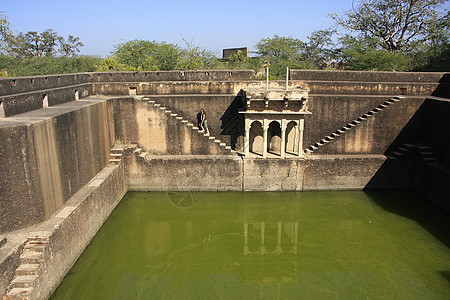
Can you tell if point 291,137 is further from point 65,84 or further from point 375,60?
point 375,60

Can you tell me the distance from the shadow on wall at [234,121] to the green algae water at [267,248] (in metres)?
1.75

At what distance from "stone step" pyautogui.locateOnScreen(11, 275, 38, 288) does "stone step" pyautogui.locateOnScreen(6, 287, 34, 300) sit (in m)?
0.05

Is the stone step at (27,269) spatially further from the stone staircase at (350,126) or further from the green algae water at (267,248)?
the stone staircase at (350,126)

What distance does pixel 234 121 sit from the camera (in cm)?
1097

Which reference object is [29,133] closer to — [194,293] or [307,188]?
[194,293]

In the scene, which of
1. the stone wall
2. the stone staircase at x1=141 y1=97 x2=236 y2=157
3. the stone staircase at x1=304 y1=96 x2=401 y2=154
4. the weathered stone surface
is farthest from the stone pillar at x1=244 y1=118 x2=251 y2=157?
the stone wall

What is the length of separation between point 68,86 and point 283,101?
5.61m

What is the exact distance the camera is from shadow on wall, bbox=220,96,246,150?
35.8ft

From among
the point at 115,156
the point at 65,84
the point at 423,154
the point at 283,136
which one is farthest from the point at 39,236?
the point at 423,154

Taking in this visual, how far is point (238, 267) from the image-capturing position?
23.2ft

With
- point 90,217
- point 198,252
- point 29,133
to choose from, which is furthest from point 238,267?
point 29,133

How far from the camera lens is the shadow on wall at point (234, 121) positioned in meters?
10.9

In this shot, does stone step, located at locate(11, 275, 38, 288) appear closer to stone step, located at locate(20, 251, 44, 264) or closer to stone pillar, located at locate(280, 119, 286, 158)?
stone step, located at locate(20, 251, 44, 264)

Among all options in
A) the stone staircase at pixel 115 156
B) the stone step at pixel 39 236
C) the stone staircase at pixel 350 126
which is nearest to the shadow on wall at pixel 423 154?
the stone staircase at pixel 350 126
